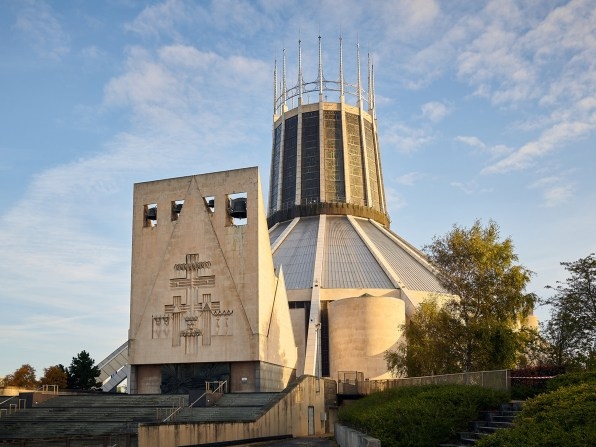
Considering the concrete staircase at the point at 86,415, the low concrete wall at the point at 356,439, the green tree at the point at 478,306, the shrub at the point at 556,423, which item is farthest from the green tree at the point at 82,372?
the shrub at the point at 556,423

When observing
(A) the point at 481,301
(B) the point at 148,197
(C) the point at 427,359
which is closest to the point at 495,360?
(A) the point at 481,301

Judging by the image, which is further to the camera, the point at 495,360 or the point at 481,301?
the point at 481,301

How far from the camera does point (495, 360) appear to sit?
22688 millimetres

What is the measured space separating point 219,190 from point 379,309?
11952mm

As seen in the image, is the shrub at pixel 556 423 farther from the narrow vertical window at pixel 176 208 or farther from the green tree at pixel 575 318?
the narrow vertical window at pixel 176 208

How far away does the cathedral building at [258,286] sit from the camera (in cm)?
3144

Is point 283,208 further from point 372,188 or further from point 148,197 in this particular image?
point 148,197

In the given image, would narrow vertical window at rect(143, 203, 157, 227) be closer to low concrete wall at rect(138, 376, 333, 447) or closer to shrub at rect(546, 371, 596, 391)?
low concrete wall at rect(138, 376, 333, 447)

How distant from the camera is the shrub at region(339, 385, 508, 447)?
1343 cm

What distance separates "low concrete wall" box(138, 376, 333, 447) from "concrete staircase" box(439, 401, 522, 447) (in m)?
7.60

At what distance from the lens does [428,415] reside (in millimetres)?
13766

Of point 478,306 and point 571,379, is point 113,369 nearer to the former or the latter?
point 478,306

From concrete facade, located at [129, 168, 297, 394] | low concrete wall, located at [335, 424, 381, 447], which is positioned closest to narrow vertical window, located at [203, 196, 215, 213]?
concrete facade, located at [129, 168, 297, 394]

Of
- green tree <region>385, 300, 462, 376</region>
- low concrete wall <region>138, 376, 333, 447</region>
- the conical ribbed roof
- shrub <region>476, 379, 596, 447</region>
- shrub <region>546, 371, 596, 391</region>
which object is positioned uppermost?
the conical ribbed roof
